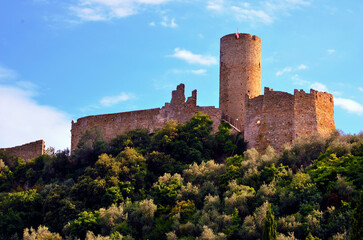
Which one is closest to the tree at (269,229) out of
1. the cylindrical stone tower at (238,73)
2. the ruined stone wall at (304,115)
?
the ruined stone wall at (304,115)

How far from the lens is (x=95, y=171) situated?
131 feet

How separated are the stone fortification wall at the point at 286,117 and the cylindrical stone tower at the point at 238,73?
309cm

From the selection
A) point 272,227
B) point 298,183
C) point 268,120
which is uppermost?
point 268,120

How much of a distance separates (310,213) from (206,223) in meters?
4.87

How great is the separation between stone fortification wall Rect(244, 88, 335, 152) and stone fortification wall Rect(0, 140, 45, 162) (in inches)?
653

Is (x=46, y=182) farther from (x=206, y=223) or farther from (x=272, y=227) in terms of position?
(x=272, y=227)

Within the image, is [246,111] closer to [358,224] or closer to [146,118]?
[146,118]

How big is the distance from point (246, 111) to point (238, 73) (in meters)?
3.98

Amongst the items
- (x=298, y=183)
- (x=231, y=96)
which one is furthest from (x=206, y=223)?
(x=231, y=96)

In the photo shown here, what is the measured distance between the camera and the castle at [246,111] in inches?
1512

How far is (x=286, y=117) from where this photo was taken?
126 feet

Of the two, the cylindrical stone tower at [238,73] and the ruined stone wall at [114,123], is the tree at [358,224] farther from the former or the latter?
the ruined stone wall at [114,123]

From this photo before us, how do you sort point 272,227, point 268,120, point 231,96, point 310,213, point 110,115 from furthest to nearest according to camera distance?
point 110,115
point 231,96
point 268,120
point 310,213
point 272,227

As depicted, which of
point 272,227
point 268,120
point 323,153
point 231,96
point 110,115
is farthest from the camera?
point 110,115
